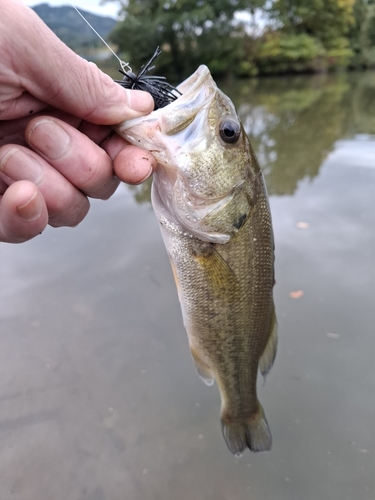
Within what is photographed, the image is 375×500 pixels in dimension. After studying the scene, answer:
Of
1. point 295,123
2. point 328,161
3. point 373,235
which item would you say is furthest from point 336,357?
point 295,123

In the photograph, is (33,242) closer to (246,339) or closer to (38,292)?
(38,292)

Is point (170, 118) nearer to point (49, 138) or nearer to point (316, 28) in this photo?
point (49, 138)

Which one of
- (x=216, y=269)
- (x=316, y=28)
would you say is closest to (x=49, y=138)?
(x=216, y=269)

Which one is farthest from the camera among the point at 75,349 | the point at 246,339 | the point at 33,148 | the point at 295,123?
the point at 295,123

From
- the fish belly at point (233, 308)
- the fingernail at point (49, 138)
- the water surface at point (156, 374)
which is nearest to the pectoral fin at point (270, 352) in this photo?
the fish belly at point (233, 308)

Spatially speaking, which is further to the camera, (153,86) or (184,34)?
(184,34)
